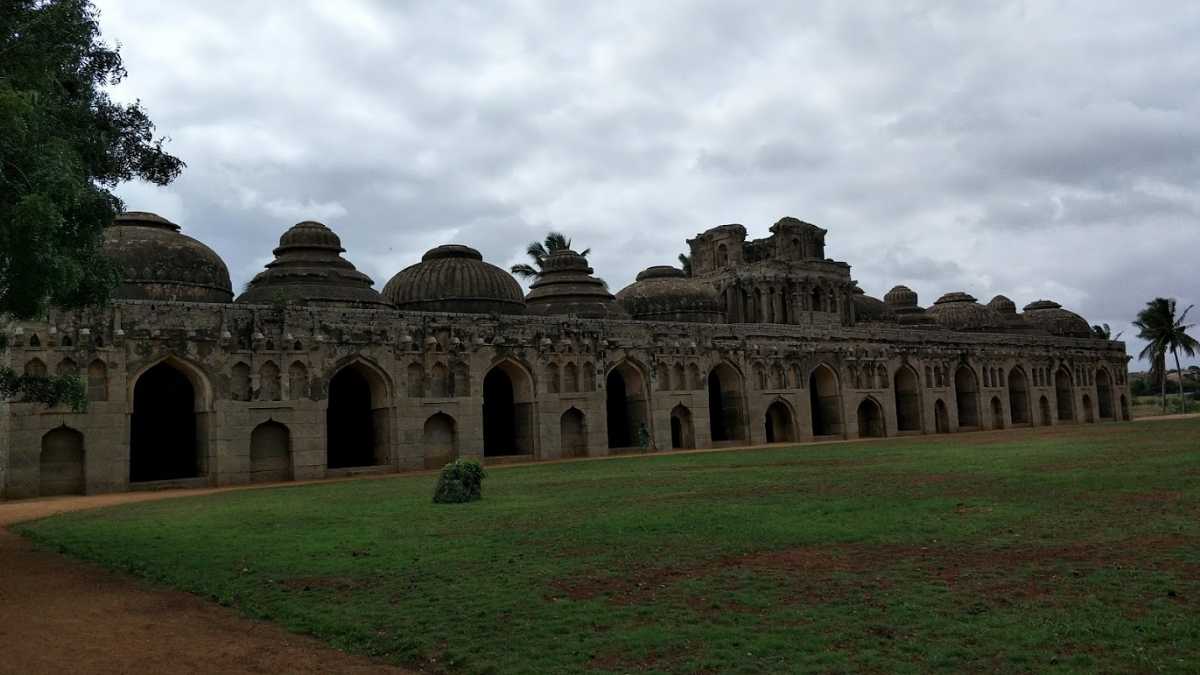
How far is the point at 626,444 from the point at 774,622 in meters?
38.2

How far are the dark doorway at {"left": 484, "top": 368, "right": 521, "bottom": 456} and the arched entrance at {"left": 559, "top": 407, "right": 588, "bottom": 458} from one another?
2.93 metres

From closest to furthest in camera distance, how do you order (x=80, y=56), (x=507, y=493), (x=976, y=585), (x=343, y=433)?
(x=976, y=585)
(x=80, y=56)
(x=507, y=493)
(x=343, y=433)

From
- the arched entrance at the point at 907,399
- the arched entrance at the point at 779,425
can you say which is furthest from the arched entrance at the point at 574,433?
the arched entrance at the point at 907,399

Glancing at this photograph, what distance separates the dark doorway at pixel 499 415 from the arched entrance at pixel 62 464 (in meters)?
18.2

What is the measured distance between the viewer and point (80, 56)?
14.0m

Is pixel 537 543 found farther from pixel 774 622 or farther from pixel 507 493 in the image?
pixel 507 493

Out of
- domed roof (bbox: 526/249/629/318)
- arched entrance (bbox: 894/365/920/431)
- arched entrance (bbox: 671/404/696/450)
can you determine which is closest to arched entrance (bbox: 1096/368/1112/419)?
arched entrance (bbox: 894/365/920/431)

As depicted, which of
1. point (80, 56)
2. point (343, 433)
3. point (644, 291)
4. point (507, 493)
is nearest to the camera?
point (80, 56)

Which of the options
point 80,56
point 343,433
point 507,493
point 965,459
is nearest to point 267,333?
point 343,433

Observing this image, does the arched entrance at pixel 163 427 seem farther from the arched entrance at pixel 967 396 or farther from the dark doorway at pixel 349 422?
the arched entrance at pixel 967 396

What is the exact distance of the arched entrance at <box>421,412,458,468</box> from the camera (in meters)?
38.0

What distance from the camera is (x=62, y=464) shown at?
30094 millimetres

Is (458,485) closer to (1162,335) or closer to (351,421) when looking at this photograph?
(351,421)

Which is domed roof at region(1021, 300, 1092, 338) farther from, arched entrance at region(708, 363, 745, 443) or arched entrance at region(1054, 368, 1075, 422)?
arched entrance at region(708, 363, 745, 443)
